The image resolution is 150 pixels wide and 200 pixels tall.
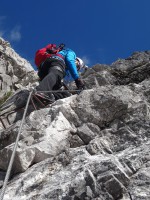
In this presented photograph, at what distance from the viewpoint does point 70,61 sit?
923cm

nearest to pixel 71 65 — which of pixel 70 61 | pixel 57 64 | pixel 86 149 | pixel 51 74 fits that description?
pixel 70 61

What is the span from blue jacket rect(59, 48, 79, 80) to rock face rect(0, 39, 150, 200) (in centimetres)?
201

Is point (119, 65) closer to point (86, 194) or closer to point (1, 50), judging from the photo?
point (86, 194)

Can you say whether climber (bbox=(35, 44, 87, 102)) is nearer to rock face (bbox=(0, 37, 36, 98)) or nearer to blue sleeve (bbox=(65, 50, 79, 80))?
blue sleeve (bbox=(65, 50, 79, 80))

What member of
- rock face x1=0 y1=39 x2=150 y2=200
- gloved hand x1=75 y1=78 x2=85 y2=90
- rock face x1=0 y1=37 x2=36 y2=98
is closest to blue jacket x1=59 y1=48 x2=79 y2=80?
gloved hand x1=75 y1=78 x2=85 y2=90

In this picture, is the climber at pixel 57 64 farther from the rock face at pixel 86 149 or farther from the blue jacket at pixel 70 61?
the rock face at pixel 86 149

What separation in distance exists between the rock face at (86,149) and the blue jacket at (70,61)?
201 cm

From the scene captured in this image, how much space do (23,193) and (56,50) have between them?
18.7 feet

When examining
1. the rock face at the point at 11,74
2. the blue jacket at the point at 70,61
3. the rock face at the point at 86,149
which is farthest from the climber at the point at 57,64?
the rock face at the point at 11,74

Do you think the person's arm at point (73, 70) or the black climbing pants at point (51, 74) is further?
the person's arm at point (73, 70)

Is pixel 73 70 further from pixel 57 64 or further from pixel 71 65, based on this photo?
pixel 57 64

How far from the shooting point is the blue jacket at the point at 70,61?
29.9ft

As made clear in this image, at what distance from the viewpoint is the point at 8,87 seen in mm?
16109

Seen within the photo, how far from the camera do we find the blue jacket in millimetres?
9102
